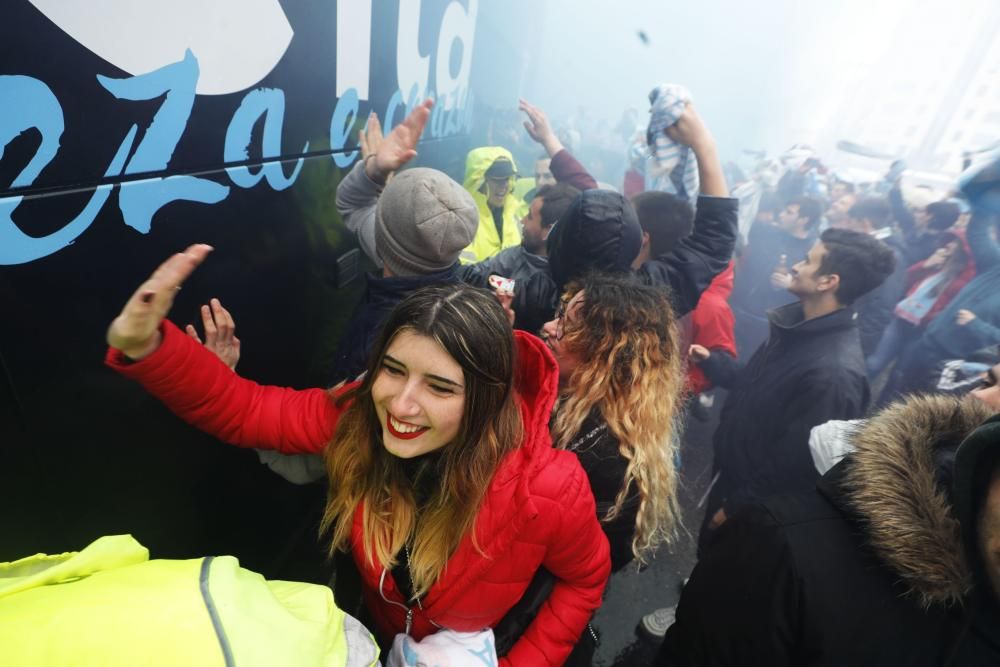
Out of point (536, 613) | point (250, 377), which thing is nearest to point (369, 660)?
point (536, 613)

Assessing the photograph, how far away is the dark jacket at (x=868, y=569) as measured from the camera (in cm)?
79

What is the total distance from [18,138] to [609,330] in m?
1.40

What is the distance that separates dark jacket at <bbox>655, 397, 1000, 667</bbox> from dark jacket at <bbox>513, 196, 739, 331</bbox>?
43.2 inches

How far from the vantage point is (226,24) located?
1.24m

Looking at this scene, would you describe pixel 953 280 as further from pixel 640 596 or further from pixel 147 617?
pixel 147 617

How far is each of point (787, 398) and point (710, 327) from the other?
22.8 inches

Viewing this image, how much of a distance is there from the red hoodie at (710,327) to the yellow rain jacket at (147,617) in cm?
237

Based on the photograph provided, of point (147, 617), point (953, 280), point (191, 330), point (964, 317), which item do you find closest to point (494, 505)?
point (147, 617)

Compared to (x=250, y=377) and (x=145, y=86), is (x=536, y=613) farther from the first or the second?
(x=145, y=86)

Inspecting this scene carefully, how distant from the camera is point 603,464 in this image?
Result: 4.28 ft

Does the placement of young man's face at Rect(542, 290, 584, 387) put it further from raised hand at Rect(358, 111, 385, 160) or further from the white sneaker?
the white sneaker

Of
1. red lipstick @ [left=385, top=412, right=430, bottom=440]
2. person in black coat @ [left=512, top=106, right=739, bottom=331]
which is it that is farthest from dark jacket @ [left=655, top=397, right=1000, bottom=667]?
person in black coat @ [left=512, top=106, right=739, bottom=331]

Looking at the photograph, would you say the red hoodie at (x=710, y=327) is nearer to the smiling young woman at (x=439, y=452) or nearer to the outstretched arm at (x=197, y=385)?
the smiling young woman at (x=439, y=452)

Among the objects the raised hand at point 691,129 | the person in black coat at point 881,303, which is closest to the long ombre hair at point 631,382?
the raised hand at point 691,129
